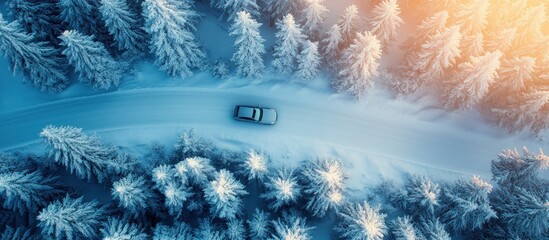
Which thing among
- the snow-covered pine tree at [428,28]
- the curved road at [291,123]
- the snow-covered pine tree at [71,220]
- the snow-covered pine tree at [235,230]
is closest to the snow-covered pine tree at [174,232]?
the snow-covered pine tree at [235,230]

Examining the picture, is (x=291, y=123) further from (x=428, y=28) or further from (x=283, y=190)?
(x=428, y=28)

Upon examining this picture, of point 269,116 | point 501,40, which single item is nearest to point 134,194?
point 269,116

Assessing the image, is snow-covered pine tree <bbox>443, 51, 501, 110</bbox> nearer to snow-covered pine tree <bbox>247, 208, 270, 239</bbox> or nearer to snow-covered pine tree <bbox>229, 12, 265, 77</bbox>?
snow-covered pine tree <bbox>229, 12, 265, 77</bbox>

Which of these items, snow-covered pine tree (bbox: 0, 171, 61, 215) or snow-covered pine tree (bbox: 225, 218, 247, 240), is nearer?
snow-covered pine tree (bbox: 0, 171, 61, 215)

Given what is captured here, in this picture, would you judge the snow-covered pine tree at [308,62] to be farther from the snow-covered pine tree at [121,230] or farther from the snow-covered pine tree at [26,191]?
the snow-covered pine tree at [26,191]

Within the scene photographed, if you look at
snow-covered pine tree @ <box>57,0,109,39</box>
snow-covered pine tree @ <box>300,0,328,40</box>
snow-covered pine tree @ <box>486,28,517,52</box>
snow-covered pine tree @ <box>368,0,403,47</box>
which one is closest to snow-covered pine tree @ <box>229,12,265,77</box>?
snow-covered pine tree @ <box>300,0,328,40</box>
